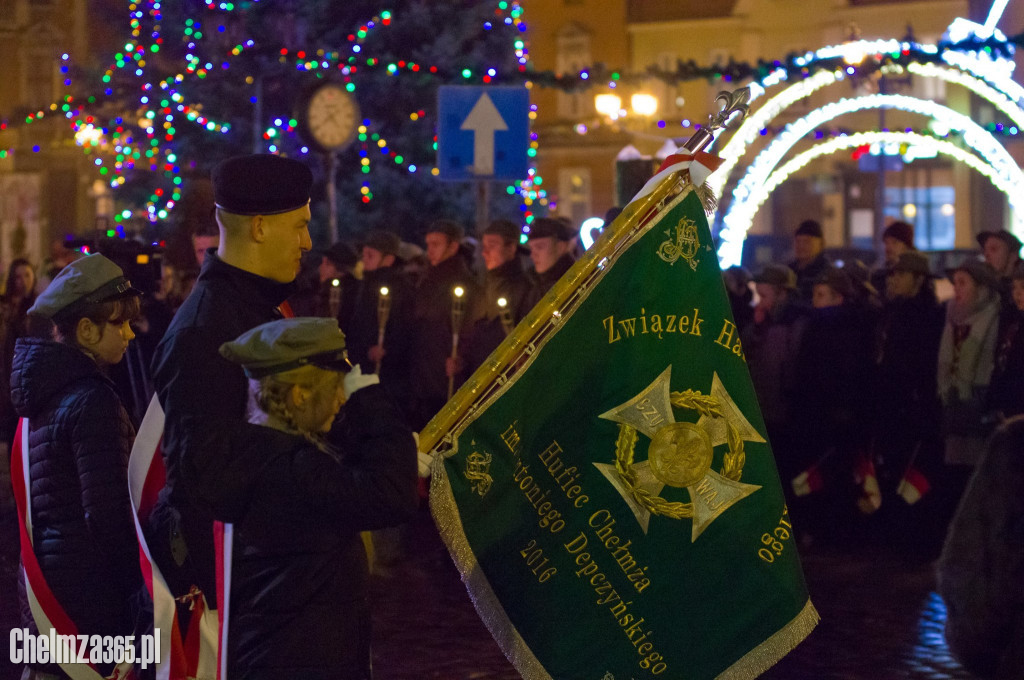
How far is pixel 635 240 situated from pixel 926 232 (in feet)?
159

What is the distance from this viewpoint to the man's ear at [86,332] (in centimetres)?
486

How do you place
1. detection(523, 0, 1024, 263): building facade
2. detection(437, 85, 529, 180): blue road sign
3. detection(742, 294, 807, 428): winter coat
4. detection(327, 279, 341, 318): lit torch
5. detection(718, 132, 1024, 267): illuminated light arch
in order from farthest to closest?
detection(523, 0, 1024, 263): building facade
detection(718, 132, 1024, 267): illuminated light arch
detection(327, 279, 341, 318): lit torch
detection(437, 85, 529, 180): blue road sign
detection(742, 294, 807, 428): winter coat

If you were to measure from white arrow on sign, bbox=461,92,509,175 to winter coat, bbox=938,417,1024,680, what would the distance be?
7.69 metres

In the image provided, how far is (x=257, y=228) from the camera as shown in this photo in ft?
13.2

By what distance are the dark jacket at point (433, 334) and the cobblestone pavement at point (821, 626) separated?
1255 millimetres

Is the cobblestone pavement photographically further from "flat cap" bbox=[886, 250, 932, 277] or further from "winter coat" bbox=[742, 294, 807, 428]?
"flat cap" bbox=[886, 250, 932, 277]

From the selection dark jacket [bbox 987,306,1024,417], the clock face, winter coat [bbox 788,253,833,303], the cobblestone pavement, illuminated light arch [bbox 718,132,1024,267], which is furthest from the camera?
illuminated light arch [bbox 718,132,1024,267]

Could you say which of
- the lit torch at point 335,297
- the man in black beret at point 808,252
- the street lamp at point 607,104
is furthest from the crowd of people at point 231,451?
the street lamp at point 607,104

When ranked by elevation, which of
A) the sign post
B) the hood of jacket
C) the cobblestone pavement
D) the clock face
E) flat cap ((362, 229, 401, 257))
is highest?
the clock face

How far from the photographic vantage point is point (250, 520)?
351 centimetres

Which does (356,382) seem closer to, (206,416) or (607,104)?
(206,416)

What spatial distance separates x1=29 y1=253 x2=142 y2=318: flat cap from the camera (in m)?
4.85

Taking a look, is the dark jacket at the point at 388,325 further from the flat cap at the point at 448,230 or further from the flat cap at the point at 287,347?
the flat cap at the point at 287,347

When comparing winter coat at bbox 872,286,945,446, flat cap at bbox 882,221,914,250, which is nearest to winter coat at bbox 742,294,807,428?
winter coat at bbox 872,286,945,446
